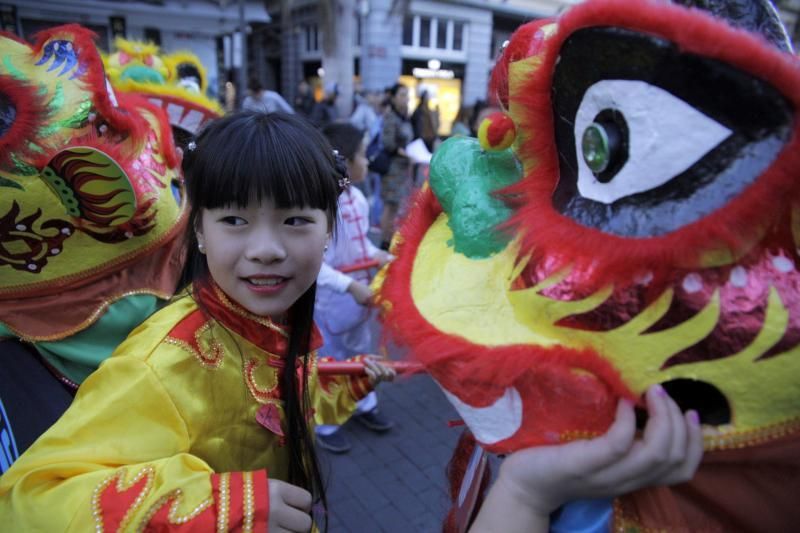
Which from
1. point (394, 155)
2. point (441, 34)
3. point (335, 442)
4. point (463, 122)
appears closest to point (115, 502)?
point (335, 442)

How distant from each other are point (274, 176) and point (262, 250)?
16 centimetres

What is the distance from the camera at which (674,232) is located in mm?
729

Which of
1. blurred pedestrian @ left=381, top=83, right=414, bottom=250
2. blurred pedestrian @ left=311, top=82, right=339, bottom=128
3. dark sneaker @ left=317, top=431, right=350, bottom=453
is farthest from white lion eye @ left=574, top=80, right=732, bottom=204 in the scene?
blurred pedestrian @ left=311, top=82, right=339, bottom=128

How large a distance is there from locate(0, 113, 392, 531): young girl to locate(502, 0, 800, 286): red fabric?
21.0 inches

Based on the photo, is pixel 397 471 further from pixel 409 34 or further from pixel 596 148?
pixel 409 34

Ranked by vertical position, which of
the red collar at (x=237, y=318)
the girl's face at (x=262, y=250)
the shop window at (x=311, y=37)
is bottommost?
the red collar at (x=237, y=318)

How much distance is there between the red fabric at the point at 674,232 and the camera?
0.64 metres

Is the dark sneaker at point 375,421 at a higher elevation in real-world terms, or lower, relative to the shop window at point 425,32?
lower

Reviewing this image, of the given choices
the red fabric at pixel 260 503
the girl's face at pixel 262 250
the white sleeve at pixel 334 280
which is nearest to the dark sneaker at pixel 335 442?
the white sleeve at pixel 334 280

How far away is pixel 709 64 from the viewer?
66 centimetres

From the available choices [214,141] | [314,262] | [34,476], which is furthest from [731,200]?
[34,476]

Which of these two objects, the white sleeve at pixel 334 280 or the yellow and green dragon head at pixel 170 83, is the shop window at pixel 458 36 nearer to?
the yellow and green dragon head at pixel 170 83

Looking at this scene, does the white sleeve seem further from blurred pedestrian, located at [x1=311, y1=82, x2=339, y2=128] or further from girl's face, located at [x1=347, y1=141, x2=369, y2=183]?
blurred pedestrian, located at [x1=311, y1=82, x2=339, y2=128]

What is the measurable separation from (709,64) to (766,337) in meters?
0.37
